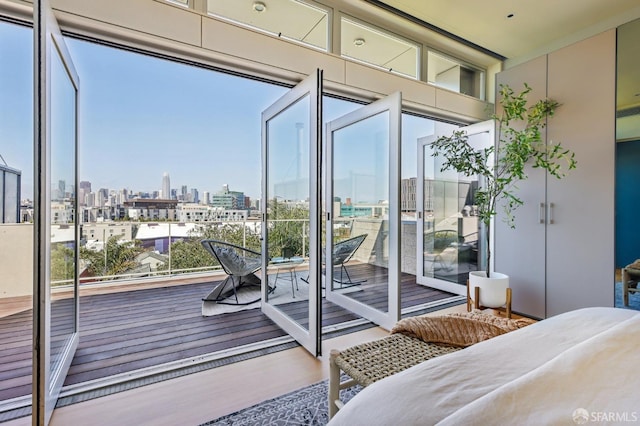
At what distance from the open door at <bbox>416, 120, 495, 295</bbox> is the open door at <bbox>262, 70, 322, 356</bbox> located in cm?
225

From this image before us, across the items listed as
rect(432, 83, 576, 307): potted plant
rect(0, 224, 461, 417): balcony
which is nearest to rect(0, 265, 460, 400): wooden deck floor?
rect(0, 224, 461, 417): balcony

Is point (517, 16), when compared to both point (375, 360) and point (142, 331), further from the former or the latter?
point (142, 331)

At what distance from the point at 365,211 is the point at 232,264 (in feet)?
5.68

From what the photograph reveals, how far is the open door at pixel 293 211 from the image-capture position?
242cm

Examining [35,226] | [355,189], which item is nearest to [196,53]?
[35,226]

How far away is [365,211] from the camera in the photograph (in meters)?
3.39

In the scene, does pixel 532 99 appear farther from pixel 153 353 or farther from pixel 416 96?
pixel 153 353

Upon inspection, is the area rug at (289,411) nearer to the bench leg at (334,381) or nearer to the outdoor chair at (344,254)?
the bench leg at (334,381)

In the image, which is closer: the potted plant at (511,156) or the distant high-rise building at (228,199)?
the potted plant at (511,156)

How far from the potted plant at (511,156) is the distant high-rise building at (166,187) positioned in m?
4.37

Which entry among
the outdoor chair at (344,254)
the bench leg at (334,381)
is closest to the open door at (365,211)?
the outdoor chair at (344,254)

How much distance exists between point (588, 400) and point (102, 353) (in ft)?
9.92

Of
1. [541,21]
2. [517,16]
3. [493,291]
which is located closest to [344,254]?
[493,291]

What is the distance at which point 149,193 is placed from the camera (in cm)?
514
